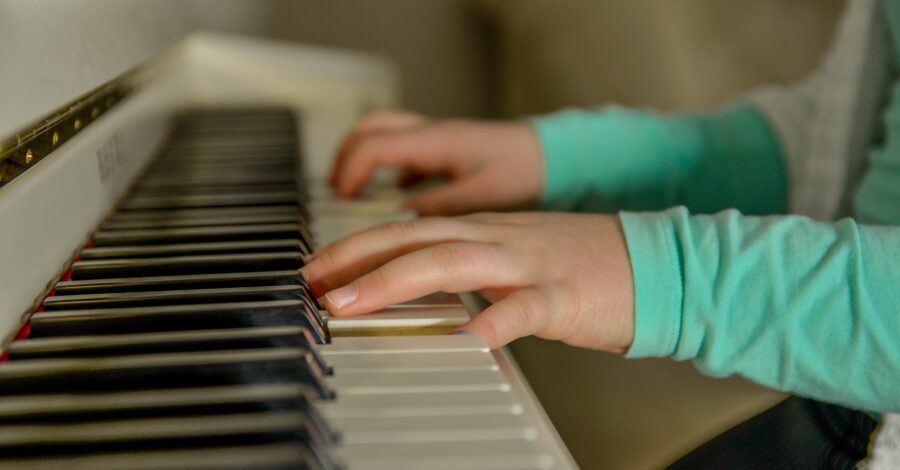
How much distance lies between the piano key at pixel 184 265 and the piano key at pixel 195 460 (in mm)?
184

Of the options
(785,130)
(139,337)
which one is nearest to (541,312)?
(139,337)

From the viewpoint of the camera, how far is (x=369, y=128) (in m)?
0.85

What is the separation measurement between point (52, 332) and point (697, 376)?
→ 0.49 meters

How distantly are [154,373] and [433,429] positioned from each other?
0.43 feet

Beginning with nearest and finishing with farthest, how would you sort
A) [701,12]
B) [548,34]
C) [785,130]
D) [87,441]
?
[87,441]
[785,130]
[701,12]
[548,34]

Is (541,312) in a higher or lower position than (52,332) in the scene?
lower

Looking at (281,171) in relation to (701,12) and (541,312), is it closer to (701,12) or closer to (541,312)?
(541,312)

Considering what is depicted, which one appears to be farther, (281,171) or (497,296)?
(281,171)

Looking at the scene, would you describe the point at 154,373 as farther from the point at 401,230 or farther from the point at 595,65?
the point at 595,65

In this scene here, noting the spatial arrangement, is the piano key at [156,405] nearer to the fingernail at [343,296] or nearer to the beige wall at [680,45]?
the fingernail at [343,296]

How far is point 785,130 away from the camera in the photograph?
860mm

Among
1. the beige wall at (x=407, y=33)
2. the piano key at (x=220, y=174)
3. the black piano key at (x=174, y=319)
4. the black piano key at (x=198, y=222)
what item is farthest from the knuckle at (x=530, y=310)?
the beige wall at (x=407, y=33)

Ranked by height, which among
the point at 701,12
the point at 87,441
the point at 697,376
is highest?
the point at 87,441

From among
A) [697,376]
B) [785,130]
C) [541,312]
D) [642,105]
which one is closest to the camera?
[541,312]
